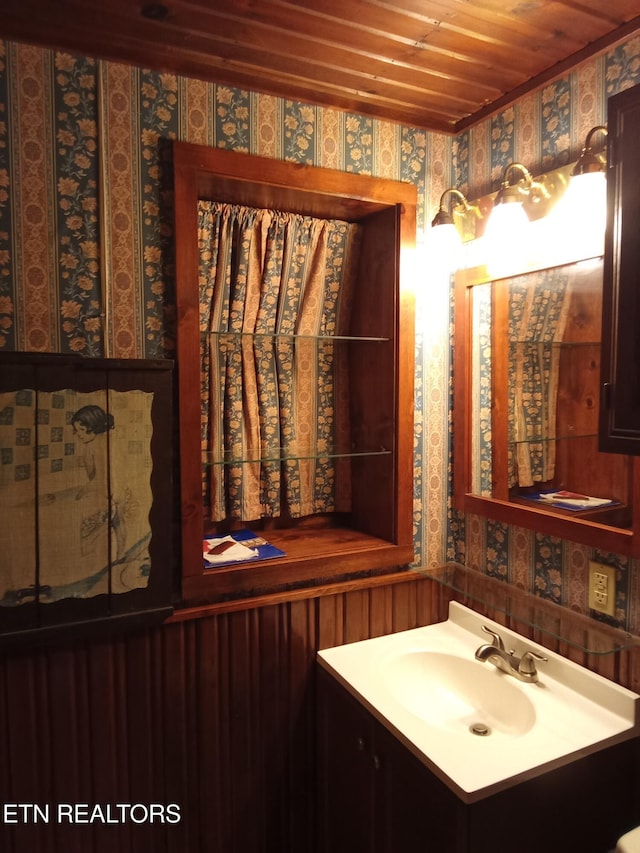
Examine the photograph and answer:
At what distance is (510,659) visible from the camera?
1571mm

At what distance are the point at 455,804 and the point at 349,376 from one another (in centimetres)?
131

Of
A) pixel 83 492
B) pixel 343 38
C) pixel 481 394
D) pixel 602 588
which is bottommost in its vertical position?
pixel 602 588

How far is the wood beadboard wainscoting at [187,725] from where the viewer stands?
142cm

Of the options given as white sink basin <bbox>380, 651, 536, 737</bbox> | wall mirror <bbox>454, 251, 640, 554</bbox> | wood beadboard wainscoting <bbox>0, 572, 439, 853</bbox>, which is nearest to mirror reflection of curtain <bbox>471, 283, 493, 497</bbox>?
wall mirror <bbox>454, 251, 640, 554</bbox>

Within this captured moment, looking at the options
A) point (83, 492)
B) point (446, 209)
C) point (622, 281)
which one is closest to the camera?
point (622, 281)

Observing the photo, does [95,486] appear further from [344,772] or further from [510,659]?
[510,659]

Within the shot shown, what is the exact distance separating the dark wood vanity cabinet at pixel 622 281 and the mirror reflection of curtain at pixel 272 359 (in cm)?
93

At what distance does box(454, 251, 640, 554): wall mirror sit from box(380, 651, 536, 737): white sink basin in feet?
1.44

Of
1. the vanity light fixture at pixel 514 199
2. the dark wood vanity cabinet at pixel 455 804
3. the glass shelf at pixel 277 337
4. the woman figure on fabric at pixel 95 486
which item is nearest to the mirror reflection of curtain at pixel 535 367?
the vanity light fixture at pixel 514 199

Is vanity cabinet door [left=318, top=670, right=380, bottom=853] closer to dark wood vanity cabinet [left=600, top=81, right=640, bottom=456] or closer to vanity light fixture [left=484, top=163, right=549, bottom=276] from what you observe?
dark wood vanity cabinet [left=600, top=81, right=640, bottom=456]

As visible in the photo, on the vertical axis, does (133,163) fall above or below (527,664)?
above

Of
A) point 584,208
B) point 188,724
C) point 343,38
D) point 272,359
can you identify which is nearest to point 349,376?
point 272,359

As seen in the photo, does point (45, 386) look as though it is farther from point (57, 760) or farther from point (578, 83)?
point (578, 83)

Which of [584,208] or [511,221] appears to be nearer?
[584,208]
